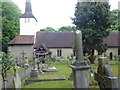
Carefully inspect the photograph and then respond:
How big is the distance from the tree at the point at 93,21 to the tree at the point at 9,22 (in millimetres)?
14146

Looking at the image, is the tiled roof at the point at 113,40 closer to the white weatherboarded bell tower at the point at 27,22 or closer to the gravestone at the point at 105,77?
the white weatherboarded bell tower at the point at 27,22

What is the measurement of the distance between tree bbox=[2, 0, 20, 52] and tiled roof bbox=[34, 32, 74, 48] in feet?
15.0

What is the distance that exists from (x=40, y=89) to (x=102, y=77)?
123 inches

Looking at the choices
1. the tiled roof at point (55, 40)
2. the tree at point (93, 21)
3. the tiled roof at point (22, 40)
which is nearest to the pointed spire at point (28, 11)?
the tiled roof at point (22, 40)

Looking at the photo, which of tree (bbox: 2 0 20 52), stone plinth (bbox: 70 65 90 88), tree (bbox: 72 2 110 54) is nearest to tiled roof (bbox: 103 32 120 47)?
tree (bbox: 72 2 110 54)

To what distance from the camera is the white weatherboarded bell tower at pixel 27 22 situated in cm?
4453

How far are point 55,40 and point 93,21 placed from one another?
59.3ft

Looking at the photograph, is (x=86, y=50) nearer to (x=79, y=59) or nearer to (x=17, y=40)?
(x=17, y=40)

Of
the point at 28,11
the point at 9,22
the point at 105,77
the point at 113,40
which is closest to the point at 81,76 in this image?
the point at 105,77

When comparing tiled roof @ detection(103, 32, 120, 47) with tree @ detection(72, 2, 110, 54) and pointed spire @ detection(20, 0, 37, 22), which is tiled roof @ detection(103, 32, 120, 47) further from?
tree @ detection(72, 2, 110, 54)

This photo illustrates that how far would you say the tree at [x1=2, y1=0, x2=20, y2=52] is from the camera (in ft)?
132

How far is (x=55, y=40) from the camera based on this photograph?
47.4m

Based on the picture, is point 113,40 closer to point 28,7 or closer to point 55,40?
point 55,40

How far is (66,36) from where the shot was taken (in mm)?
48406
